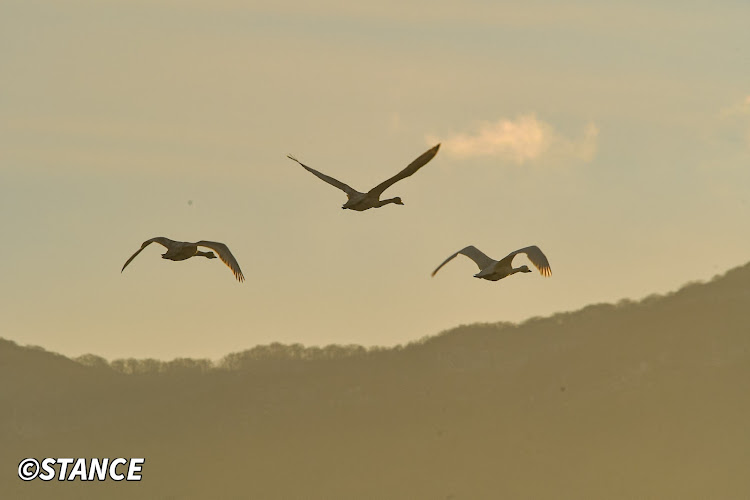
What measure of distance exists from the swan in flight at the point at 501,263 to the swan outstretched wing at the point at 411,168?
3998 millimetres

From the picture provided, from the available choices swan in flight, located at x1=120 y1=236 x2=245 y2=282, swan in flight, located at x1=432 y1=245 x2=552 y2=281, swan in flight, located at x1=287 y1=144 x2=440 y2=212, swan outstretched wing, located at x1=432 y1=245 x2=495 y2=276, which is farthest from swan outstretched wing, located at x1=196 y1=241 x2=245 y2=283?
swan outstretched wing, located at x1=432 y1=245 x2=495 y2=276

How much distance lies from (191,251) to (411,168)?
15600 millimetres

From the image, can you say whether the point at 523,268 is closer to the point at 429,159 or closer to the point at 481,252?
the point at 481,252

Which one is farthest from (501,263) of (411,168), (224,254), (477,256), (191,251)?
(191,251)

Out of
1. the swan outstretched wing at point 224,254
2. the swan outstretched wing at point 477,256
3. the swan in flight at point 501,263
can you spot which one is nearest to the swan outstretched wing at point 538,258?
the swan in flight at point 501,263

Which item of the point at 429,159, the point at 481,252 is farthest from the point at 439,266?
the point at 481,252

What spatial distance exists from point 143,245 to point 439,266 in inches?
527

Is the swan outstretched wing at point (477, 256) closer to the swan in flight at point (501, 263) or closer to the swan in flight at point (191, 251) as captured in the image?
the swan in flight at point (501, 263)

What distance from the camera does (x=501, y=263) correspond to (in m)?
63.7

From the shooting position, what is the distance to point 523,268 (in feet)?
216

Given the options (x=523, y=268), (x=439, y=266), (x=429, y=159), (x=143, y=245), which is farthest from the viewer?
(x=523, y=268)

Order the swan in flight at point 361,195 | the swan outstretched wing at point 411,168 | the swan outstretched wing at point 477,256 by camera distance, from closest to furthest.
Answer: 1. the swan outstretched wing at point 411,168
2. the swan in flight at point 361,195
3. the swan outstretched wing at point 477,256

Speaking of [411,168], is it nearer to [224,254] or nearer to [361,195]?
[361,195]

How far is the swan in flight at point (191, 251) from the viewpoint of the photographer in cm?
6084
